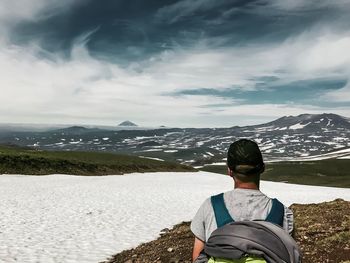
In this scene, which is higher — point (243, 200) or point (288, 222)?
point (243, 200)

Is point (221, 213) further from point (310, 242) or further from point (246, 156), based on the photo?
point (310, 242)

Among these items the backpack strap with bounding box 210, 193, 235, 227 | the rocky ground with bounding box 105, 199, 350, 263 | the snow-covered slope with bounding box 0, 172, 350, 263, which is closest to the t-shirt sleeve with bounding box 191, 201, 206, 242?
the backpack strap with bounding box 210, 193, 235, 227

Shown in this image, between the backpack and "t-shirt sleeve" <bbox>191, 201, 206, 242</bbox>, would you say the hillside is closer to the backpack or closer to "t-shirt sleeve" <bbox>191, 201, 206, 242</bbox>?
"t-shirt sleeve" <bbox>191, 201, 206, 242</bbox>

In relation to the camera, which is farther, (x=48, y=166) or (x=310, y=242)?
(x=48, y=166)

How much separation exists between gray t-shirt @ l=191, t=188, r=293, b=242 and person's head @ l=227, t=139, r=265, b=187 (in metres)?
0.17

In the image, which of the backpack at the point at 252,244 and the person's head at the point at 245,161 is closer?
the backpack at the point at 252,244

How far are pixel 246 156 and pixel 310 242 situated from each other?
11277 mm

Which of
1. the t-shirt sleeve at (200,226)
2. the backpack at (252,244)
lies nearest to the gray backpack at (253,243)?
the backpack at (252,244)

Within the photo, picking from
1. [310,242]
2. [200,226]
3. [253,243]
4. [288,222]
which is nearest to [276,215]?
[288,222]

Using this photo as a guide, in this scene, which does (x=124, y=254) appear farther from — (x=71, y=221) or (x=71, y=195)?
(x=71, y=195)

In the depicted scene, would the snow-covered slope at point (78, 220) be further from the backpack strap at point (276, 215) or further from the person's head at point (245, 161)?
the backpack strap at point (276, 215)

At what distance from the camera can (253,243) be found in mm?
4344

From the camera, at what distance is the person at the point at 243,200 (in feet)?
16.0

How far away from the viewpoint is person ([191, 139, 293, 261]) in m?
4.86
